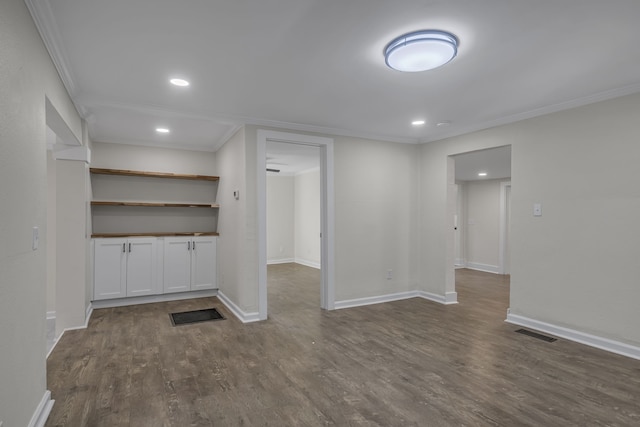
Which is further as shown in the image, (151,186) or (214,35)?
(151,186)

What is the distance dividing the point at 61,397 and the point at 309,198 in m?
6.65

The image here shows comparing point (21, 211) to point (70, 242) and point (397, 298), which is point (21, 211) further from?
point (397, 298)

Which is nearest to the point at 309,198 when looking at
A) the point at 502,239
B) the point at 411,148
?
the point at 411,148

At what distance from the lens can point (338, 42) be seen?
2.31m

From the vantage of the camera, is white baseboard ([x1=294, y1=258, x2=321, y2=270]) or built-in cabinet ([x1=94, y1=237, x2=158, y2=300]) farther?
white baseboard ([x1=294, y1=258, x2=321, y2=270])

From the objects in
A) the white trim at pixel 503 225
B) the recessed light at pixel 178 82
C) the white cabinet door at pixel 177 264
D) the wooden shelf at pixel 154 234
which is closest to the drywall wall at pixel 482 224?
the white trim at pixel 503 225

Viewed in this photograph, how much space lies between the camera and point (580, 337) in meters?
3.41

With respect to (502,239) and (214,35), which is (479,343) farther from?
(502,239)

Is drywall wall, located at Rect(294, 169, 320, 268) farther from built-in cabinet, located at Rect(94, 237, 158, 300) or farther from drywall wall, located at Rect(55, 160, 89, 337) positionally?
drywall wall, located at Rect(55, 160, 89, 337)

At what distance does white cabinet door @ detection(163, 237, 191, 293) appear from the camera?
5.11 meters

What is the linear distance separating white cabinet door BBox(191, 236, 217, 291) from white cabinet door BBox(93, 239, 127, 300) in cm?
91

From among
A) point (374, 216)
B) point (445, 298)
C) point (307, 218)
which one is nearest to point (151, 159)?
point (374, 216)

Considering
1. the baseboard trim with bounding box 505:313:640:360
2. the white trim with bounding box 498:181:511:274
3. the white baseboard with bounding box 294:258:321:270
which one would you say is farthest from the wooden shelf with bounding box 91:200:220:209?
the white trim with bounding box 498:181:511:274

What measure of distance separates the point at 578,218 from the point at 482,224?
205 inches
